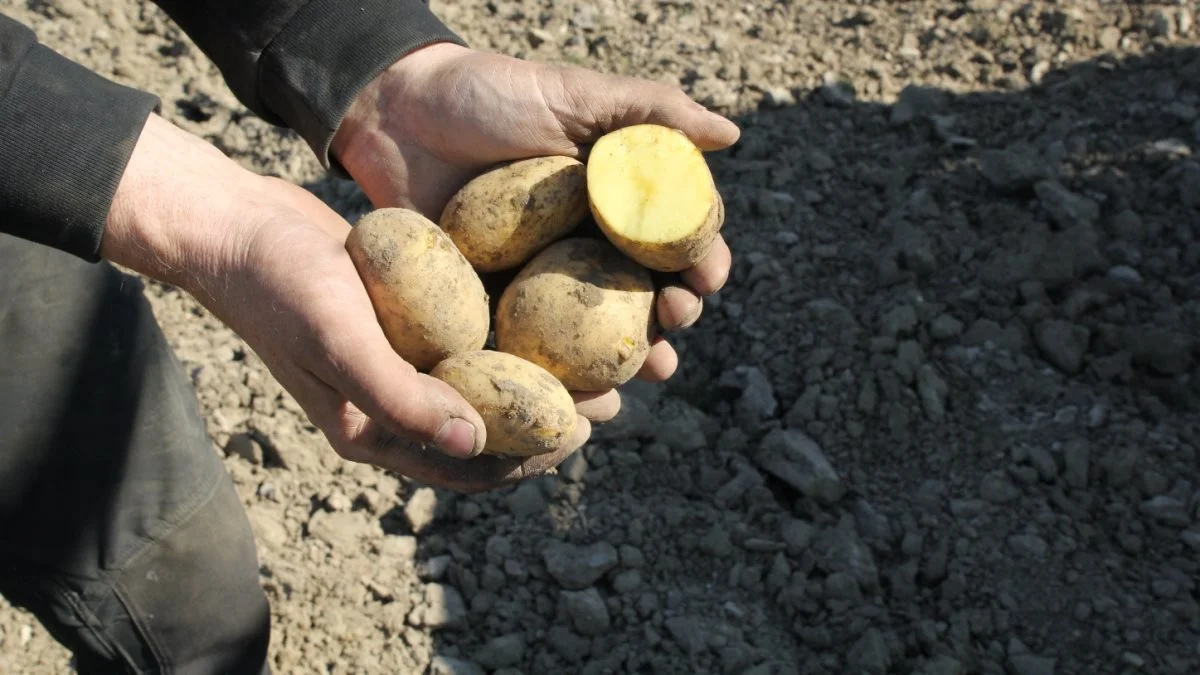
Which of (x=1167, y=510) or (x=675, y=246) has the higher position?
(x=675, y=246)

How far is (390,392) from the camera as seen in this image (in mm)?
1744

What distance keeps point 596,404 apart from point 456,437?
56 centimetres

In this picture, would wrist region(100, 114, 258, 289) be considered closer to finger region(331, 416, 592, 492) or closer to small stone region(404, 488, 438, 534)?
finger region(331, 416, 592, 492)

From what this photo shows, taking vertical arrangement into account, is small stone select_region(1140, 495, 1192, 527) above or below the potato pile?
below

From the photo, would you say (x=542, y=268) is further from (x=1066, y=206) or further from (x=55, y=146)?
(x=1066, y=206)

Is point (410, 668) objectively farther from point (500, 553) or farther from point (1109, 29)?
point (1109, 29)

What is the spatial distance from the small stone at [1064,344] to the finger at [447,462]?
5.73 feet

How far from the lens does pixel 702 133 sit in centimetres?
222

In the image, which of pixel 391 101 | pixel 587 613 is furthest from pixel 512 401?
pixel 587 613

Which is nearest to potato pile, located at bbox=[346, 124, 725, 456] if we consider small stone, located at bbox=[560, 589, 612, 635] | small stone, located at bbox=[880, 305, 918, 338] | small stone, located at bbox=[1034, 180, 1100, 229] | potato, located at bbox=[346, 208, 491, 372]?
potato, located at bbox=[346, 208, 491, 372]

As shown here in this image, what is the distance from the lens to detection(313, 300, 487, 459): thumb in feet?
5.74

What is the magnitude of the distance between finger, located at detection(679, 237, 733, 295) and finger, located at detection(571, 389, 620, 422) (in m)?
0.26

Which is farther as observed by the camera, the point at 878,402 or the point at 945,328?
the point at 945,328

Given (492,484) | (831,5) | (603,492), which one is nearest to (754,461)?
(603,492)
